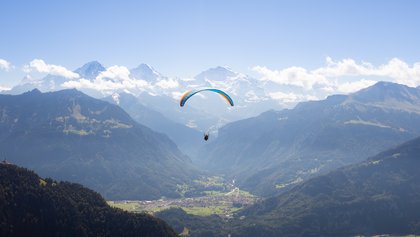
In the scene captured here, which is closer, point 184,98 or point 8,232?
point 184,98

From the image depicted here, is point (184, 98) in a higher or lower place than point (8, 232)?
higher
